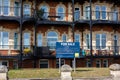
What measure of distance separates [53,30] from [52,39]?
3.33 feet

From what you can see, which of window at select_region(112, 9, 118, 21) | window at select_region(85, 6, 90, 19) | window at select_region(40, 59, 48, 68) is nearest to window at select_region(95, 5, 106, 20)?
window at select_region(85, 6, 90, 19)

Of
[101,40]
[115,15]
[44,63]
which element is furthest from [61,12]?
[115,15]

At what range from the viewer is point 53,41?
37406mm

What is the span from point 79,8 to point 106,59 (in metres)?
6.56

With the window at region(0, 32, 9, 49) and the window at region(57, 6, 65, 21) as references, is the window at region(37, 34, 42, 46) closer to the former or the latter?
the window at region(57, 6, 65, 21)

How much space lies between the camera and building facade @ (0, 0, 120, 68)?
3528 centimetres

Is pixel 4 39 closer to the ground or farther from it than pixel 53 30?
closer to the ground

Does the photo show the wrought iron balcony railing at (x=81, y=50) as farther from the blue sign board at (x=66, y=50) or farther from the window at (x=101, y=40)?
the blue sign board at (x=66, y=50)

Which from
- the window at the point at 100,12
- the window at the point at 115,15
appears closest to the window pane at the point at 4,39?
the window at the point at 100,12

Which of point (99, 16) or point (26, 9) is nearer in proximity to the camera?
point (26, 9)

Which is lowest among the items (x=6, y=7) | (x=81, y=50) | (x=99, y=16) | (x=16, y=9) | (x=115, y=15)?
(x=81, y=50)

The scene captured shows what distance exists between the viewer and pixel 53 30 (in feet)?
124

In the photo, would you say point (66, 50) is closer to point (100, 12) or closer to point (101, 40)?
point (101, 40)

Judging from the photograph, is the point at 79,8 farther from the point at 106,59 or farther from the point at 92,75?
the point at 92,75
